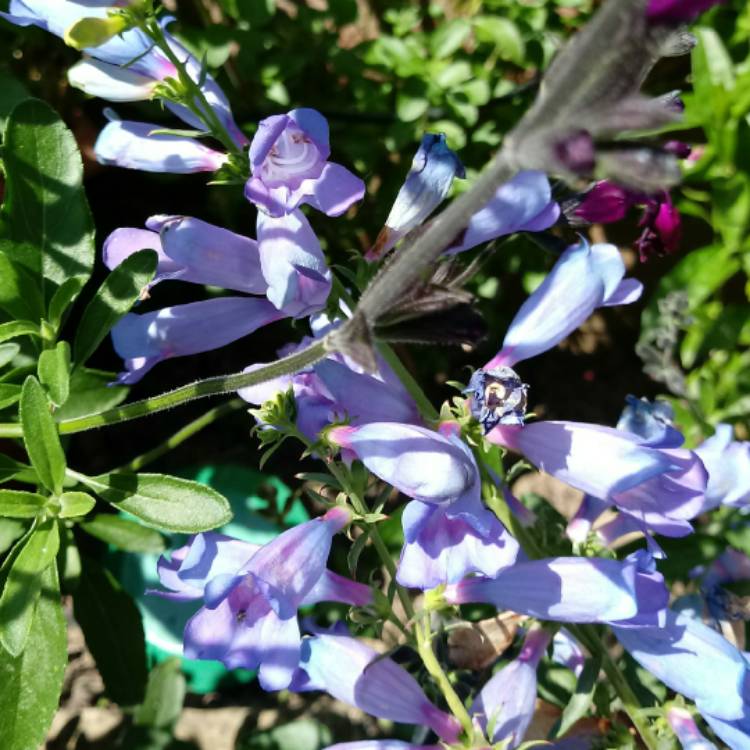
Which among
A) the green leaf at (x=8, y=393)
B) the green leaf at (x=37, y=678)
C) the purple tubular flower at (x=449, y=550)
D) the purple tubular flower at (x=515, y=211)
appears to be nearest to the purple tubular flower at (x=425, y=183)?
the purple tubular flower at (x=515, y=211)

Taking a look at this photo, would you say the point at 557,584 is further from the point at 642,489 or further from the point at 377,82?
the point at 377,82

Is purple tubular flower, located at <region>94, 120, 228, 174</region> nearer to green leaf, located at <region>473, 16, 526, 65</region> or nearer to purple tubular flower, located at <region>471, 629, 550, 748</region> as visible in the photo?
purple tubular flower, located at <region>471, 629, 550, 748</region>

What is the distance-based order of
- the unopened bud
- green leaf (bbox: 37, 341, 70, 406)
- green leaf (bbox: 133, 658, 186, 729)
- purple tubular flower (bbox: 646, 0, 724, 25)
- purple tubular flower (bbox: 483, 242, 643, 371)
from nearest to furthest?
purple tubular flower (bbox: 646, 0, 724, 25) < the unopened bud < purple tubular flower (bbox: 483, 242, 643, 371) < green leaf (bbox: 37, 341, 70, 406) < green leaf (bbox: 133, 658, 186, 729)

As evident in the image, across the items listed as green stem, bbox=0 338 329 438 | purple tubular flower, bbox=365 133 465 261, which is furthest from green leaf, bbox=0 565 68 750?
purple tubular flower, bbox=365 133 465 261

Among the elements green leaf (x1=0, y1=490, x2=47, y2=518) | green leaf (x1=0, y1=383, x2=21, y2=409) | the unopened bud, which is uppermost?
the unopened bud

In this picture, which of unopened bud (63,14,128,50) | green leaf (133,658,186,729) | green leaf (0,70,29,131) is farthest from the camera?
green leaf (133,658,186,729)

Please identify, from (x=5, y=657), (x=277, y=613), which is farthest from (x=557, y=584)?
(x=5, y=657)
